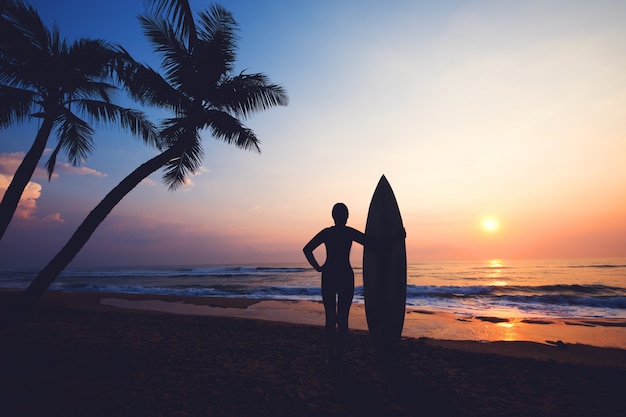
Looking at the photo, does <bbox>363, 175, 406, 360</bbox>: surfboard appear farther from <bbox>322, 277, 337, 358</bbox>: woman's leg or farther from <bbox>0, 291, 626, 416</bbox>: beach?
<bbox>322, 277, 337, 358</bbox>: woman's leg

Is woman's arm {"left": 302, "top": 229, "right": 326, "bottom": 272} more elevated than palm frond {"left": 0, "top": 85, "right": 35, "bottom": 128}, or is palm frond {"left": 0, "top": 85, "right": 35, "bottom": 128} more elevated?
palm frond {"left": 0, "top": 85, "right": 35, "bottom": 128}

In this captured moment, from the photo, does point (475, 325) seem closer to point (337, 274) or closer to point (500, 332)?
point (500, 332)

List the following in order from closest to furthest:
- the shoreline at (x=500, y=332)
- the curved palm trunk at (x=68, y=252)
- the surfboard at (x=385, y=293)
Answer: the surfboard at (x=385, y=293) < the curved palm trunk at (x=68, y=252) < the shoreline at (x=500, y=332)

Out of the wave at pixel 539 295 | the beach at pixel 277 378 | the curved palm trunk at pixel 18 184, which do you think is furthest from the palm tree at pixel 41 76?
the wave at pixel 539 295

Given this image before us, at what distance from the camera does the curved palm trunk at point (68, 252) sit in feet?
16.3

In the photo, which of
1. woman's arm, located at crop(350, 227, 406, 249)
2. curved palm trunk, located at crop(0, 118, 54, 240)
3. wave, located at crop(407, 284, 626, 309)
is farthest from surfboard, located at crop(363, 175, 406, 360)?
wave, located at crop(407, 284, 626, 309)

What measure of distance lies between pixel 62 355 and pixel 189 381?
210 centimetres

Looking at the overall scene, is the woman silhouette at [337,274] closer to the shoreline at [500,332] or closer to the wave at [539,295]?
the shoreline at [500,332]

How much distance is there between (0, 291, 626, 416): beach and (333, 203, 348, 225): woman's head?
190cm

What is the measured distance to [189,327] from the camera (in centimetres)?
686

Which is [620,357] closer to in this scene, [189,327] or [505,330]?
[505,330]

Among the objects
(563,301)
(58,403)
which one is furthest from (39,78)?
(563,301)

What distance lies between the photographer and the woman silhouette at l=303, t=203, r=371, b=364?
3791mm

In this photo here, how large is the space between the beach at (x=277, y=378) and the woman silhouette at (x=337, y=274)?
0.50 metres
